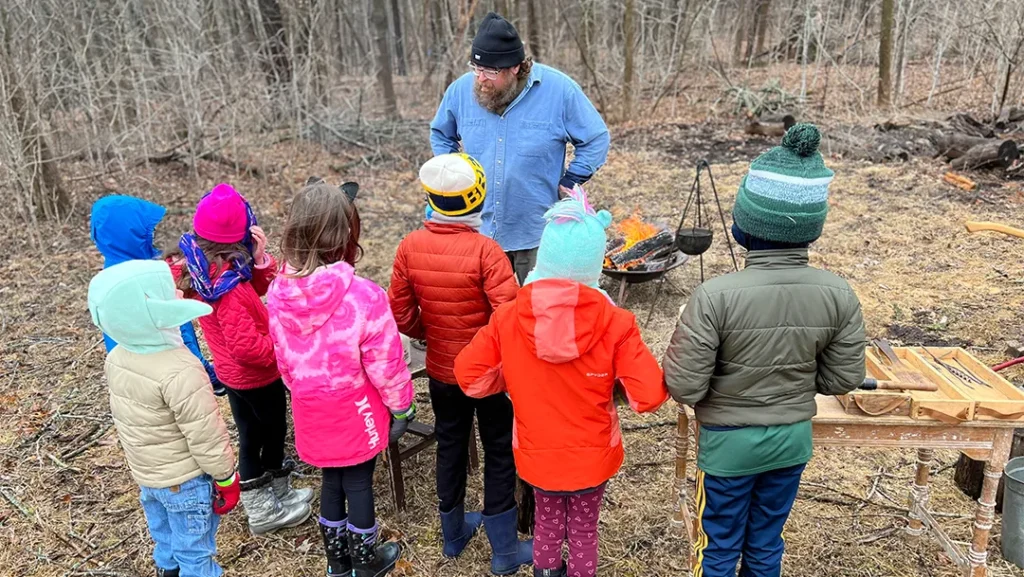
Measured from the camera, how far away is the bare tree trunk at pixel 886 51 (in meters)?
11.7

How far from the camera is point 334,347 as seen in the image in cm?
251

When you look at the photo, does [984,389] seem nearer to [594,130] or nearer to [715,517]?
[715,517]

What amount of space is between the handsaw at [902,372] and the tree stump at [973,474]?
0.95 meters

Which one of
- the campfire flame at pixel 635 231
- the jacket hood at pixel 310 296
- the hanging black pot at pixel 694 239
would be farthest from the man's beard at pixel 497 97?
the campfire flame at pixel 635 231

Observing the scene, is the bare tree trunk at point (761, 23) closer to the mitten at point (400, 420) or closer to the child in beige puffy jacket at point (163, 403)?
the mitten at point (400, 420)

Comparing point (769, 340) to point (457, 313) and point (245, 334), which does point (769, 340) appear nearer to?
point (457, 313)

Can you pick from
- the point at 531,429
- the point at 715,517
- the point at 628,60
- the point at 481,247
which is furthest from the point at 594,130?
the point at 628,60

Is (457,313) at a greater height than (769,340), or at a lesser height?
lesser

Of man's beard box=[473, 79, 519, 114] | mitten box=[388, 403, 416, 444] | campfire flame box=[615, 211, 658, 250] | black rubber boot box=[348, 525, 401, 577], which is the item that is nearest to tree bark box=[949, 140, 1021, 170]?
campfire flame box=[615, 211, 658, 250]

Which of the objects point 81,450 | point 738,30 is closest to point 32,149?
point 81,450

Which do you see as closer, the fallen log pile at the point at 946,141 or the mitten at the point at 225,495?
the mitten at the point at 225,495

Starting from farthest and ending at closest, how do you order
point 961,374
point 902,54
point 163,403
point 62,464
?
point 902,54
point 62,464
point 961,374
point 163,403

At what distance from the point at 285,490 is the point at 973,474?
350 centimetres

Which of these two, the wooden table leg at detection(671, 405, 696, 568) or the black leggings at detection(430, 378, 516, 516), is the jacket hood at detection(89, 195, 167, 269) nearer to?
the black leggings at detection(430, 378, 516, 516)
